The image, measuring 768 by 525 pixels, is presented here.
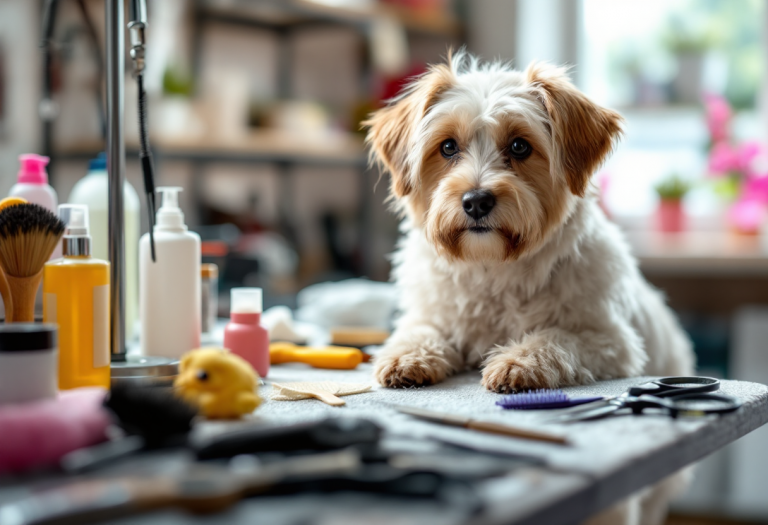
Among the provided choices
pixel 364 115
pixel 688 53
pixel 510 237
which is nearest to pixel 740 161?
pixel 688 53

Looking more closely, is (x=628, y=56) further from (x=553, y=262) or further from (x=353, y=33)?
(x=553, y=262)

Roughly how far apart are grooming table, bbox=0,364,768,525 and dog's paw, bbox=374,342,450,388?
3 cm

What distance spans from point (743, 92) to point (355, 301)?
8.60 feet

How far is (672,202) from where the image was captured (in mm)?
3529

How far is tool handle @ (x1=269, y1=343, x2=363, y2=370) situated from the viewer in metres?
1.40

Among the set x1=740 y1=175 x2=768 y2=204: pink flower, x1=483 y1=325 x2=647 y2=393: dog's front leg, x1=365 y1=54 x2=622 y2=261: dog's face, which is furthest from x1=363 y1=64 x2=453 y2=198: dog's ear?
x1=740 y1=175 x2=768 y2=204: pink flower

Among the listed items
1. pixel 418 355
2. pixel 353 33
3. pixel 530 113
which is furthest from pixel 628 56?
pixel 418 355

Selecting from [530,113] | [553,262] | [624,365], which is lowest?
[624,365]

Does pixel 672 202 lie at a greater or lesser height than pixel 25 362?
greater

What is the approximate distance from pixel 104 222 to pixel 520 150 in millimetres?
784

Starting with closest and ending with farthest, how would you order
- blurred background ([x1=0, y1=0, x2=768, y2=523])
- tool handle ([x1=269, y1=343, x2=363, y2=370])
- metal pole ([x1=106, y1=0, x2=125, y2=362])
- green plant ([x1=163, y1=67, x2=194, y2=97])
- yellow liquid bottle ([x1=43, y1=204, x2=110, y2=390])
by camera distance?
yellow liquid bottle ([x1=43, y1=204, x2=110, y2=390]) < metal pole ([x1=106, y1=0, x2=125, y2=362]) < tool handle ([x1=269, y1=343, x2=363, y2=370]) < blurred background ([x1=0, y1=0, x2=768, y2=523]) < green plant ([x1=163, y1=67, x2=194, y2=97])

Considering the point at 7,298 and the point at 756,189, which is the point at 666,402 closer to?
the point at 7,298

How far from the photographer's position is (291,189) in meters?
3.91

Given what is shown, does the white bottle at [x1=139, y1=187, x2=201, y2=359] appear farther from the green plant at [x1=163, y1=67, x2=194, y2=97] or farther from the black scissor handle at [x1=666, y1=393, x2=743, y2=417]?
the green plant at [x1=163, y1=67, x2=194, y2=97]
